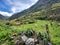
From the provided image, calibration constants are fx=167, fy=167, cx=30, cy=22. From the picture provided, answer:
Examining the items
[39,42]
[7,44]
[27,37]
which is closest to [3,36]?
[7,44]

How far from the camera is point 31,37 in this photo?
6919 cm

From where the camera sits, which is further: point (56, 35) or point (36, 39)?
point (56, 35)

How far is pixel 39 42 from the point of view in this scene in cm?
6519

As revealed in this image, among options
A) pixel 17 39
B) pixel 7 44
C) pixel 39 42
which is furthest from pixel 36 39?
pixel 7 44

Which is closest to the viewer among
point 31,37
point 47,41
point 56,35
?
point 47,41

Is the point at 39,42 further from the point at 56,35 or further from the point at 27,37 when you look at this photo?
the point at 56,35

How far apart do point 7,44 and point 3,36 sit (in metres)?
12.1

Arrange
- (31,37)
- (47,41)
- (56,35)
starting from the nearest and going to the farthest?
1. (47,41)
2. (31,37)
3. (56,35)

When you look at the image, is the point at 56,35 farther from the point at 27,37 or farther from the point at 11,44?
the point at 11,44

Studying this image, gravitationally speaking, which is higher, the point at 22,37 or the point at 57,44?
the point at 22,37

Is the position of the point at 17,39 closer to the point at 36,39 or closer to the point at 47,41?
the point at 36,39

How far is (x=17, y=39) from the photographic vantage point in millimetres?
69938

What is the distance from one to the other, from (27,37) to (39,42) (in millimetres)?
6653

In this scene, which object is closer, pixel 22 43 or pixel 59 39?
pixel 22 43
